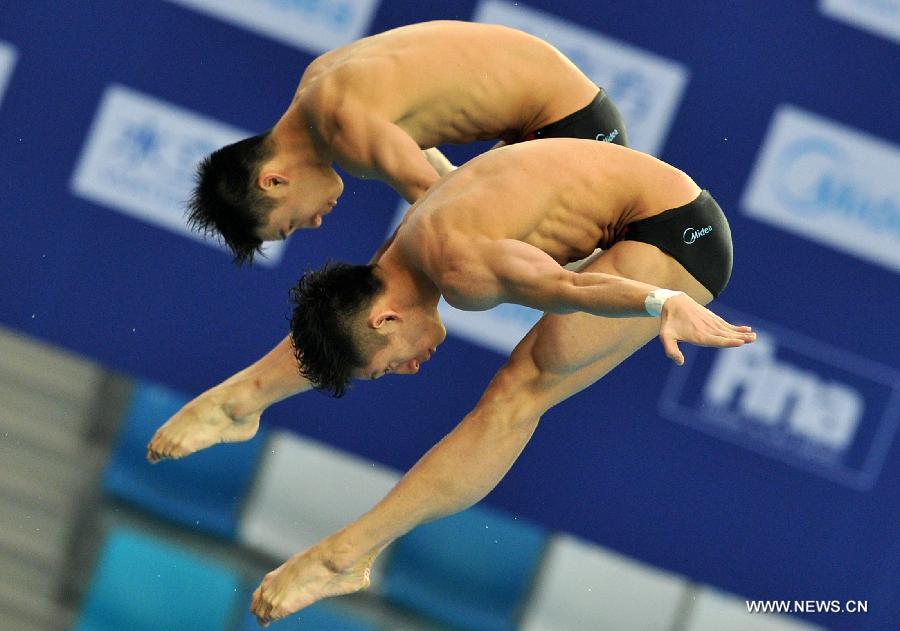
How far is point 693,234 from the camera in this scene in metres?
3.32

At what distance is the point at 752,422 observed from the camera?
5.28 meters

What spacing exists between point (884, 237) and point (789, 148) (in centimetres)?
46

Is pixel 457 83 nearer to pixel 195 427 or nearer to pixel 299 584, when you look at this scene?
pixel 195 427

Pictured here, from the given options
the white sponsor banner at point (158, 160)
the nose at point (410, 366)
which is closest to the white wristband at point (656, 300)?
the nose at point (410, 366)

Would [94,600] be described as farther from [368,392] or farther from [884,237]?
[884,237]

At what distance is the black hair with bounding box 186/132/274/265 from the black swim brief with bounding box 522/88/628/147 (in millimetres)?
691

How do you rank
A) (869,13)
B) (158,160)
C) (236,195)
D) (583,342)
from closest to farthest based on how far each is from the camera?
1. (583,342)
2. (236,195)
3. (869,13)
4. (158,160)

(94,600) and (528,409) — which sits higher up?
(528,409)

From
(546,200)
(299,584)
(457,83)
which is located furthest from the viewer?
(457,83)

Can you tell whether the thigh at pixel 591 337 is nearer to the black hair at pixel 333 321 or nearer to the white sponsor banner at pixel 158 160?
the black hair at pixel 333 321

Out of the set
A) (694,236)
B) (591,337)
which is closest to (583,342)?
(591,337)

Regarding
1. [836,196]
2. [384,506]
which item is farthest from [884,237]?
[384,506]

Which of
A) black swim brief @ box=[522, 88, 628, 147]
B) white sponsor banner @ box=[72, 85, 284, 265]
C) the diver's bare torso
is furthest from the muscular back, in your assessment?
white sponsor banner @ box=[72, 85, 284, 265]

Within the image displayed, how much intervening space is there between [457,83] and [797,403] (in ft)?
7.21
